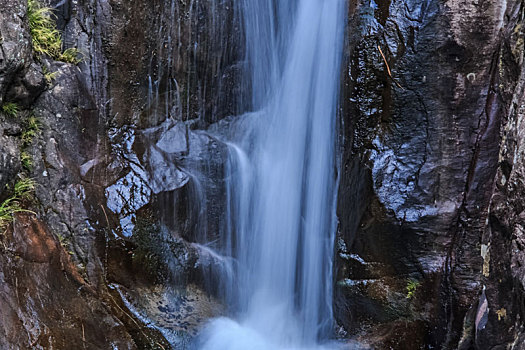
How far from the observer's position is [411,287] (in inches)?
160

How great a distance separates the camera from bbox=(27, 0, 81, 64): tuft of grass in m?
4.11

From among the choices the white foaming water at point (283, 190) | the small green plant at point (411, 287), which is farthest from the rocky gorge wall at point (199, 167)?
the white foaming water at point (283, 190)

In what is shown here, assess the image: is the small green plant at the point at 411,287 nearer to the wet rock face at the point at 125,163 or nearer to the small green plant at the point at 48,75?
the wet rock face at the point at 125,163

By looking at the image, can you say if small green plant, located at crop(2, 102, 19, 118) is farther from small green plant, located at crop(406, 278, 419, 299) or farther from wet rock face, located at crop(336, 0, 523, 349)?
small green plant, located at crop(406, 278, 419, 299)

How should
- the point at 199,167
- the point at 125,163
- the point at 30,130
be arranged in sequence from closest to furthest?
the point at 30,130
the point at 125,163
the point at 199,167

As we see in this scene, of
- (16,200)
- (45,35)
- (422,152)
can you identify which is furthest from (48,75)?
(422,152)

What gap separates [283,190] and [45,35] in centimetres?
265

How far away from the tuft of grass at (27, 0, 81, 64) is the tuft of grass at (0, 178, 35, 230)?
46.0 inches

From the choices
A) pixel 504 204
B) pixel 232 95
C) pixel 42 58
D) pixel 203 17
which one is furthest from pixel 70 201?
pixel 504 204

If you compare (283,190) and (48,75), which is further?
(283,190)

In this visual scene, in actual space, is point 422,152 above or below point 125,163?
above

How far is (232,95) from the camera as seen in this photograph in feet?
15.0

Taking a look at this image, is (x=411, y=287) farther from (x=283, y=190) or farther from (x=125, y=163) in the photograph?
(x=125, y=163)

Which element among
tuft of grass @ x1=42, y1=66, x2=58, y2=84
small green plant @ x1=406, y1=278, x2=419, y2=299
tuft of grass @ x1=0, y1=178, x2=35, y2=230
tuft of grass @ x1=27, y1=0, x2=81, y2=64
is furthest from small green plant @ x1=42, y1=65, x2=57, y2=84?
small green plant @ x1=406, y1=278, x2=419, y2=299
